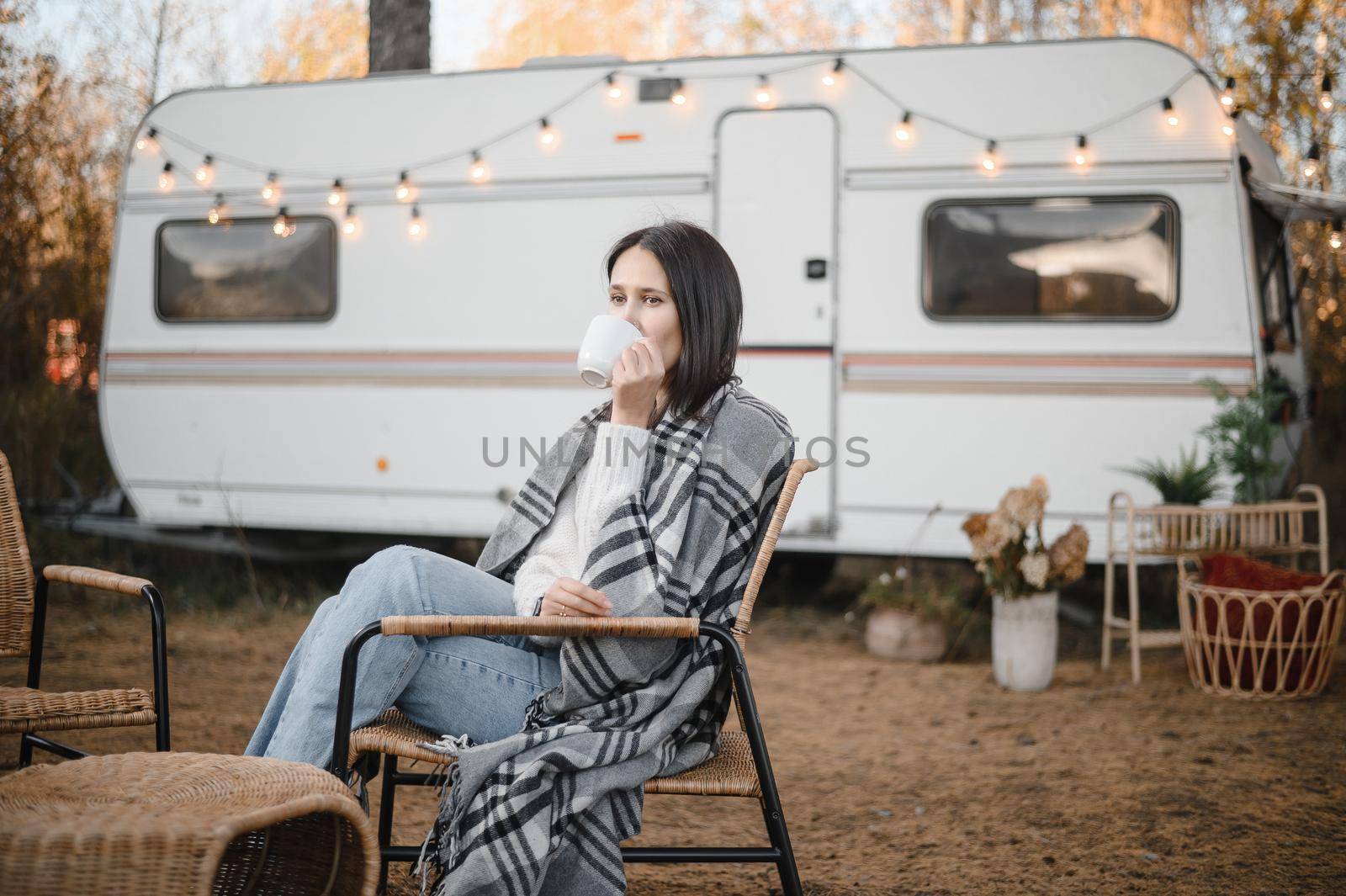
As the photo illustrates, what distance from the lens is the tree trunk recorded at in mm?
6922

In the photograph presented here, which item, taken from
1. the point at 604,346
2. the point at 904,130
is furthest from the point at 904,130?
the point at 604,346

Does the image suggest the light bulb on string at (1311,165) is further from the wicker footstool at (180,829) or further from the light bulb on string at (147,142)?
the light bulb on string at (147,142)

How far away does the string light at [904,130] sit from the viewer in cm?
504

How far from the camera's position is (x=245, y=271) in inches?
229

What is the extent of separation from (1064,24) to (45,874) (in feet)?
41.8

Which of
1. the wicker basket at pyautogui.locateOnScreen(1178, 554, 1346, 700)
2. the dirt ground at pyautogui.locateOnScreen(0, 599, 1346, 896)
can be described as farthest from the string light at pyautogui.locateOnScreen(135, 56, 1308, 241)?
the dirt ground at pyautogui.locateOnScreen(0, 599, 1346, 896)

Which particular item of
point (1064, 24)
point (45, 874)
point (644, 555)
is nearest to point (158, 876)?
point (45, 874)

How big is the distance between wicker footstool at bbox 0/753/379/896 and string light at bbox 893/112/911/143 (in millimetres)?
4186

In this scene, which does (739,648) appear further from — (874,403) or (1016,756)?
(874,403)

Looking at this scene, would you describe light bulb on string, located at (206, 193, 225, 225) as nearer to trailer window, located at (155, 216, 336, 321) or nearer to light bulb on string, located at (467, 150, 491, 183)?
trailer window, located at (155, 216, 336, 321)

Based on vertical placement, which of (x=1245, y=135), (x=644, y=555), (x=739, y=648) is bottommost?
(x=739, y=648)

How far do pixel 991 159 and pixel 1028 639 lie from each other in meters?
2.10

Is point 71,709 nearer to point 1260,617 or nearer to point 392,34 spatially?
Answer: point 1260,617

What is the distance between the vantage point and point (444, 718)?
1834 mm
